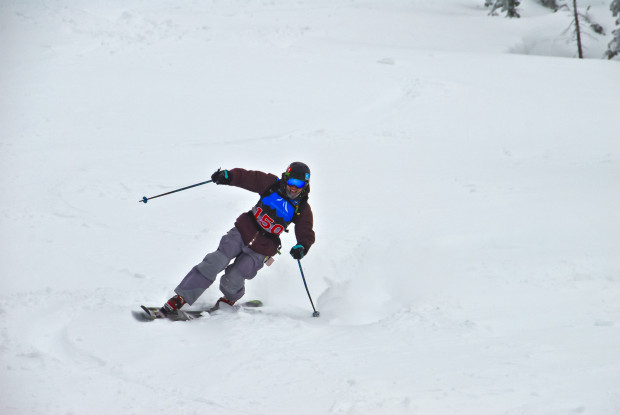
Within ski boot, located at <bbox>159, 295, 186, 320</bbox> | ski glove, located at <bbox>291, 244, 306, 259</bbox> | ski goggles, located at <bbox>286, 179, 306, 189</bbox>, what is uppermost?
ski goggles, located at <bbox>286, 179, 306, 189</bbox>

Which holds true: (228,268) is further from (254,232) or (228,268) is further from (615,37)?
(615,37)

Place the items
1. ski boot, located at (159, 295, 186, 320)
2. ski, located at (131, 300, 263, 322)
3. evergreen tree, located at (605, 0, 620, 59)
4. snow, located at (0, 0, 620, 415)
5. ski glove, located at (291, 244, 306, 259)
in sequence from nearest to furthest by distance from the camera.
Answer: snow, located at (0, 0, 620, 415) → ski, located at (131, 300, 263, 322) → ski boot, located at (159, 295, 186, 320) → ski glove, located at (291, 244, 306, 259) → evergreen tree, located at (605, 0, 620, 59)

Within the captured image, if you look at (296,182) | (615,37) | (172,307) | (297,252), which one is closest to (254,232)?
(297,252)

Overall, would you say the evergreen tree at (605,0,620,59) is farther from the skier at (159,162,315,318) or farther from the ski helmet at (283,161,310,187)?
the ski helmet at (283,161,310,187)

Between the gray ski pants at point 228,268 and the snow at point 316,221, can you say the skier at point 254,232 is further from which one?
the snow at point 316,221

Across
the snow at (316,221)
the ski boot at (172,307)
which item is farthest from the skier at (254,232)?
the snow at (316,221)

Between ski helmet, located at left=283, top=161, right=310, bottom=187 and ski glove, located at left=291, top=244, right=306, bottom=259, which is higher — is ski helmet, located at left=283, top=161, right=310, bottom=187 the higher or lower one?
the higher one

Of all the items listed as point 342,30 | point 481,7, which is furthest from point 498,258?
point 481,7

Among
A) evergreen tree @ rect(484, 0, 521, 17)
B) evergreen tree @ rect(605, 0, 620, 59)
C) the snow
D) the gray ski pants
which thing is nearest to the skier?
the gray ski pants

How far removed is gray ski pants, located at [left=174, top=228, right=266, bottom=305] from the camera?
6.06 metres

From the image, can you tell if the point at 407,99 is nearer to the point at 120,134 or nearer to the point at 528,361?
the point at 120,134

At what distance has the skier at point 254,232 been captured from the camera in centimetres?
608

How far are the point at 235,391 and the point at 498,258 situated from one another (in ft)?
13.4

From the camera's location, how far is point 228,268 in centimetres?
638
